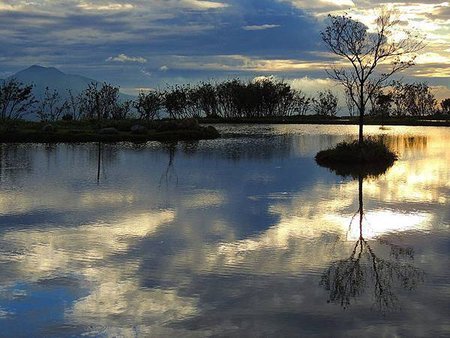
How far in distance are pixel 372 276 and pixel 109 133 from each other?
90.5 feet

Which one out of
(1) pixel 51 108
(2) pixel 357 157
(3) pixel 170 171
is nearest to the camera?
(3) pixel 170 171

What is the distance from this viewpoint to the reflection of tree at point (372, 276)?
21.9ft

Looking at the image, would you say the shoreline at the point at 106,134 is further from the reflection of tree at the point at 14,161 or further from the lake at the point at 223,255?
the lake at the point at 223,255

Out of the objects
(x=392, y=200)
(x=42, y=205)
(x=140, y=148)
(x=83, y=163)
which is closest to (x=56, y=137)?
(x=140, y=148)

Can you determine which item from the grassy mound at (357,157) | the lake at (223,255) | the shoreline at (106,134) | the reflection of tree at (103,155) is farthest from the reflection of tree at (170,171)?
the shoreline at (106,134)

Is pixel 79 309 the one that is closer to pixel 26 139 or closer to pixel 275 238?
pixel 275 238

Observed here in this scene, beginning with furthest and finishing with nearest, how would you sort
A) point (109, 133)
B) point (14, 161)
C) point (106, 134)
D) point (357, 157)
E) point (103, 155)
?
point (109, 133)
point (106, 134)
point (103, 155)
point (14, 161)
point (357, 157)

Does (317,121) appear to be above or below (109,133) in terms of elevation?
above

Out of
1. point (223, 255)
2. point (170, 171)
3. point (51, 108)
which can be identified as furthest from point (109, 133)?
point (223, 255)

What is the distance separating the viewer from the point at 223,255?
27.5 ft

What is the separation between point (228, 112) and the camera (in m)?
62.8

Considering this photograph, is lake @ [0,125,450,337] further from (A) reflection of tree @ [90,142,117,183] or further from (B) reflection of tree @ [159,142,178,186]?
(A) reflection of tree @ [90,142,117,183]

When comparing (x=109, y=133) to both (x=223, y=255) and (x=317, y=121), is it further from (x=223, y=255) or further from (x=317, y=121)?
(x=317, y=121)

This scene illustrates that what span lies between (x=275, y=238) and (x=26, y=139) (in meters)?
24.9
